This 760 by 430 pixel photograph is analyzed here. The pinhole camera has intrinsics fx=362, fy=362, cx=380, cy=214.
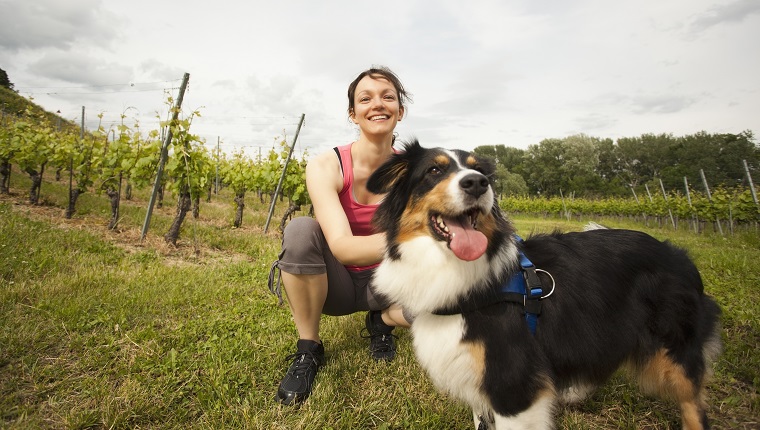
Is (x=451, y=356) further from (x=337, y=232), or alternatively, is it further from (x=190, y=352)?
(x=190, y=352)

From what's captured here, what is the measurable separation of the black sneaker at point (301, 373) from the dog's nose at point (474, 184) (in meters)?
1.68

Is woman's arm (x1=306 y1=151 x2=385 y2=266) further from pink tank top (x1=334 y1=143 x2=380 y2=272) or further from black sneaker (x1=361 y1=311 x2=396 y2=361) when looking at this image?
black sneaker (x1=361 y1=311 x2=396 y2=361)

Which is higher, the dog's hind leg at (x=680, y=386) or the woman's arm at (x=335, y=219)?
the woman's arm at (x=335, y=219)

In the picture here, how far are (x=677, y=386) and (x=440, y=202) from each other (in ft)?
5.59

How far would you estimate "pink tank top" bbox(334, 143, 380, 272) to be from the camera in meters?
2.71

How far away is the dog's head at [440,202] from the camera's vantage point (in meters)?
1.72

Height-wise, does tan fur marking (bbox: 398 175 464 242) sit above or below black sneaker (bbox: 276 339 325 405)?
above

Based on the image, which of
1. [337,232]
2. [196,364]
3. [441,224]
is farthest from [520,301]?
[196,364]

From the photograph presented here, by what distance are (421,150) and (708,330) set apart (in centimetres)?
195

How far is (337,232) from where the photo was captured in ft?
7.43

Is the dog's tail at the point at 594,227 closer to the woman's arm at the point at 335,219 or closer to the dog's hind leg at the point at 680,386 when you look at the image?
the dog's hind leg at the point at 680,386

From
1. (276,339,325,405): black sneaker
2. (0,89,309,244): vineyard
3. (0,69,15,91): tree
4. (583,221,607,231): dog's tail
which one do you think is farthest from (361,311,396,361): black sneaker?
(0,69,15,91): tree

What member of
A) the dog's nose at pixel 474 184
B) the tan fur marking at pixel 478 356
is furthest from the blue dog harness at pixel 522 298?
the dog's nose at pixel 474 184

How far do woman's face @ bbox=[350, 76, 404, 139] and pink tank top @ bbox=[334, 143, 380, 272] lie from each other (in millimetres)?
243
